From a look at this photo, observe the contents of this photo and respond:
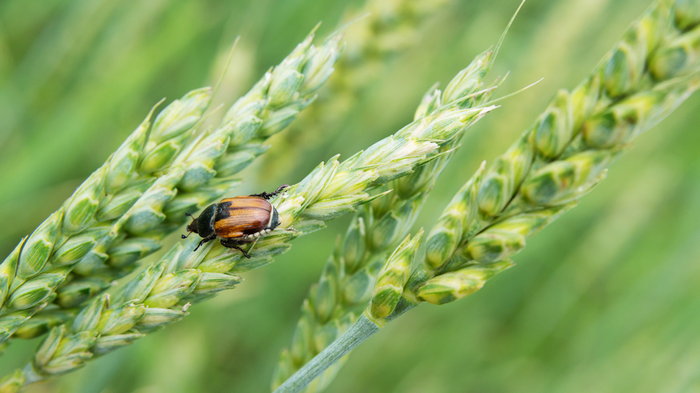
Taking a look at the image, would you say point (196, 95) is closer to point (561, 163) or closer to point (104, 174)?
point (104, 174)

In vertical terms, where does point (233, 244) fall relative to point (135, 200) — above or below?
below

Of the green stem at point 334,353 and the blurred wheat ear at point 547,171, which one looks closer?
the blurred wheat ear at point 547,171

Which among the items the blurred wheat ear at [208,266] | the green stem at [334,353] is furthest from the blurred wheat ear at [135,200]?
the green stem at [334,353]

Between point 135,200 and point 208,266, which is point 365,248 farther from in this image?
point 135,200

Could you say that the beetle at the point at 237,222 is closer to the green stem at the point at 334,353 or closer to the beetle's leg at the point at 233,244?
the beetle's leg at the point at 233,244

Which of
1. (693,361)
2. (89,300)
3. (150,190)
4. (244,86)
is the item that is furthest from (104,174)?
(693,361)

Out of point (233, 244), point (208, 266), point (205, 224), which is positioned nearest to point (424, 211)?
point (205, 224)

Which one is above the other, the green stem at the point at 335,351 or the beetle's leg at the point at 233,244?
the beetle's leg at the point at 233,244
